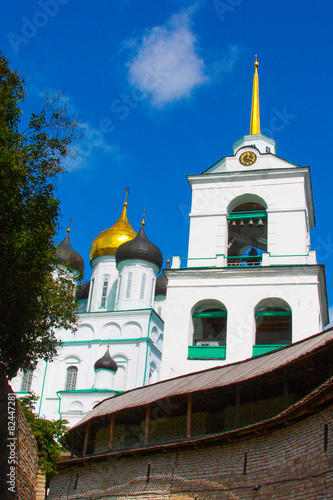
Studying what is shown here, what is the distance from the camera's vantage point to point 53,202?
11844mm

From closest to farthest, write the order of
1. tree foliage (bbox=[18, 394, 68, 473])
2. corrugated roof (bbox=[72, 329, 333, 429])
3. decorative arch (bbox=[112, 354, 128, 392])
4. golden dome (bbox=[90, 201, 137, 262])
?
corrugated roof (bbox=[72, 329, 333, 429]) → tree foliage (bbox=[18, 394, 68, 473]) → decorative arch (bbox=[112, 354, 128, 392]) → golden dome (bbox=[90, 201, 137, 262])

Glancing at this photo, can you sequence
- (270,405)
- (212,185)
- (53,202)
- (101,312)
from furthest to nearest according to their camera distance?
1. (101,312)
2. (212,185)
3. (270,405)
4. (53,202)

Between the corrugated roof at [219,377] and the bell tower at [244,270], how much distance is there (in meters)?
3.17

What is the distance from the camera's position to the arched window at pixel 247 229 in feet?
69.8

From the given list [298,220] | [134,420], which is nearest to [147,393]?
[134,420]

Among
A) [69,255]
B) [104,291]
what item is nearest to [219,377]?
[104,291]

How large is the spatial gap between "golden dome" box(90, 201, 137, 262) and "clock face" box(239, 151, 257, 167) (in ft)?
46.8

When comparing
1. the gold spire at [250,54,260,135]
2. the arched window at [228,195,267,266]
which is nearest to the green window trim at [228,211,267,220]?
the arched window at [228,195,267,266]

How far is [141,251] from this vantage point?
107 ft

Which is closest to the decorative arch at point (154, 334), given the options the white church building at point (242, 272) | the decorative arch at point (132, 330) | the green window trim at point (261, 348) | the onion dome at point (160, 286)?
the decorative arch at point (132, 330)

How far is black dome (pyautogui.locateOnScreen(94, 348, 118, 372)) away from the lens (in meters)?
27.9

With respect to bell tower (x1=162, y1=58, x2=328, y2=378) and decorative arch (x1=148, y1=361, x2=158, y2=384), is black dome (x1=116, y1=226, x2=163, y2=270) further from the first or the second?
bell tower (x1=162, y1=58, x2=328, y2=378)

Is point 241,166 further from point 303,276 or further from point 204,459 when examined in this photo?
point 204,459

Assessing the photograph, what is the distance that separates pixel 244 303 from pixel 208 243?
2.60m
